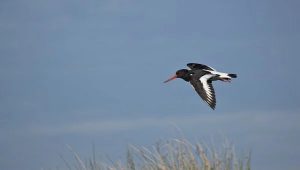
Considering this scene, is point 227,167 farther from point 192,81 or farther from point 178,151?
point 192,81

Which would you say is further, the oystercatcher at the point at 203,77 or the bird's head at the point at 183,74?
the bird's head at the point at 183,74

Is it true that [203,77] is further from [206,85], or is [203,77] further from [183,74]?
[183,74]

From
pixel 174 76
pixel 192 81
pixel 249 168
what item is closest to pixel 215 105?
pixel 192 81

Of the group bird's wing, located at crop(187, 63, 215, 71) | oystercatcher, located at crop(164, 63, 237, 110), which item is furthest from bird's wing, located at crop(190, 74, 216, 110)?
bird's wing, located at crop(187, 63, 215, 71)

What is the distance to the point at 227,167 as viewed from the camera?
7379 millimetres

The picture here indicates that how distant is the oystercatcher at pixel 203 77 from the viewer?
38.3ft

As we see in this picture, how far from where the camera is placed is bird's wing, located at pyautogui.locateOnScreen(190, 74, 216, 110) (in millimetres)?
11492

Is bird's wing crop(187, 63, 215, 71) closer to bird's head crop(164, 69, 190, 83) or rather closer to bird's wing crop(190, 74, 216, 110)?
bird's head crop(164, 69, 190, 83)

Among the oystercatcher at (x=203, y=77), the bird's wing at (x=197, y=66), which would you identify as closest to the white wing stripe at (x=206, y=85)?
the oystercatcher at (x=203, y=77)

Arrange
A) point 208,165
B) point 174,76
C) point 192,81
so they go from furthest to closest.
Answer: point 174,76, point 192,81, point 208,165

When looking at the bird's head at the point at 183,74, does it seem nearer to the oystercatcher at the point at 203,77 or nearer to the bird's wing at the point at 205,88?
the oystercatcher at the point at 203,77

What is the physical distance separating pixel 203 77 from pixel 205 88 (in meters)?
0.48

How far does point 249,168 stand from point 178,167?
89 centimetres

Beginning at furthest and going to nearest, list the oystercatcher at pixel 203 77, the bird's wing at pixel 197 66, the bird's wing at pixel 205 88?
the bird's wing at pixel 197 66
the oystercatcher at pixel 203 77
the bird's wing at pixel 205 88
